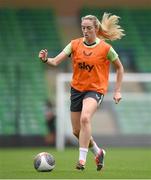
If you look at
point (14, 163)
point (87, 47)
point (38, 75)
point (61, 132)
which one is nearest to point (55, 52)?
point (38, 75)

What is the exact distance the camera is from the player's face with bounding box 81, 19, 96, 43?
10523 millimetres

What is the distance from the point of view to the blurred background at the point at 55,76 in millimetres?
21219

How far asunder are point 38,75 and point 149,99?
4.04m

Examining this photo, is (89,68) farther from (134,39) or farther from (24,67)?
(134,39)

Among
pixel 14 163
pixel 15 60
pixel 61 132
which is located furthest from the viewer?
pixel 15 60

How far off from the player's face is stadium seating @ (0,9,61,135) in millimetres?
10524

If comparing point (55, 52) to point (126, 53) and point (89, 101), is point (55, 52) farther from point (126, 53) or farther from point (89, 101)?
point (89, 101)

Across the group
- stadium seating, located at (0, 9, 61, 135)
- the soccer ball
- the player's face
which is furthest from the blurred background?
the soccer ball

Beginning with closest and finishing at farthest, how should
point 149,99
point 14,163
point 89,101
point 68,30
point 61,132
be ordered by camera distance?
1. point 89,101
2. point 14,163
3. point 61,132
4. point 149,99
5. point 68,30

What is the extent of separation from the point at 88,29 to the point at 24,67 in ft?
45.1

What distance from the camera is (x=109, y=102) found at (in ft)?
72.6

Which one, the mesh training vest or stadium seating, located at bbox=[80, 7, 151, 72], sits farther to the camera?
stadium seating, located at bbox=[80, 7, 151, 72]

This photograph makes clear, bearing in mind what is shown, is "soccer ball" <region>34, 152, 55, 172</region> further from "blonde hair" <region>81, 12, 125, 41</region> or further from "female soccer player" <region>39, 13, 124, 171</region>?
"blonde hair" <region>81, 12, 125, 41</region>

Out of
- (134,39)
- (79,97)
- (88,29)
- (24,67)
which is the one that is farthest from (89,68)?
(134,39)
